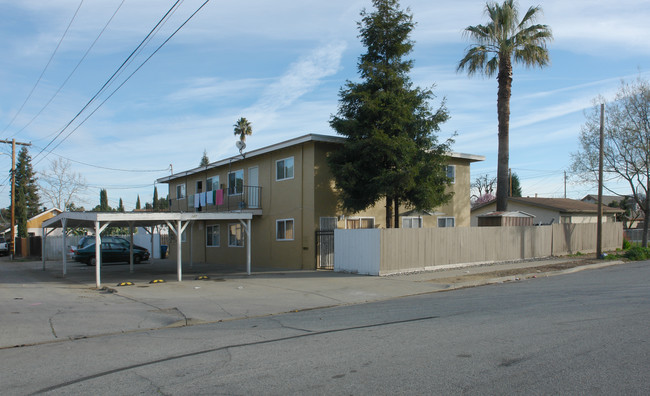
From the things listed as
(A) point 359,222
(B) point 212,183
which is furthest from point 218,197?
(A) point 359,222

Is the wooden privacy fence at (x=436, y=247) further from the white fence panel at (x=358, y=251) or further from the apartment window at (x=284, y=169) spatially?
the apartment window at (x=284, y=169)

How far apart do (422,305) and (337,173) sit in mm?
8672

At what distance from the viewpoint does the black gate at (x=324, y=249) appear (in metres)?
20.2

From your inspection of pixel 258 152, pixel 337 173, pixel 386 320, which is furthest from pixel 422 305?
pixel 258 152

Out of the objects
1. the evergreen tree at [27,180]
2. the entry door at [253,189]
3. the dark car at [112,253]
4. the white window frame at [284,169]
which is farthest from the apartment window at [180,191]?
the evergreen tree at [27,180]

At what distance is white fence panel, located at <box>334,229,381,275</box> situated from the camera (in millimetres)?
17422

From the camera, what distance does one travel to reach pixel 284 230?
21.8 metres

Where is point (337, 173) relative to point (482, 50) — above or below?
below

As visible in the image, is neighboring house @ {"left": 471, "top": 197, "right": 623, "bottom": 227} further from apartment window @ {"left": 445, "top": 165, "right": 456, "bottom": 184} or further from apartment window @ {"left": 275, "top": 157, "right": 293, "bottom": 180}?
apartment window @ {"left": 275, "top": 157, "right": 293, "bottom": 180}

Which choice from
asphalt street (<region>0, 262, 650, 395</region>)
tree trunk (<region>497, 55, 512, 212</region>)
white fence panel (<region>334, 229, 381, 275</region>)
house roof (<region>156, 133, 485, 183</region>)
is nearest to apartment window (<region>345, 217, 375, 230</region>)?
white fence panel (<region>334, 229, 381, 275</region>)

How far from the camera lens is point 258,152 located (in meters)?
22.8

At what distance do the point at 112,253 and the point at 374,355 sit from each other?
84.3 feet

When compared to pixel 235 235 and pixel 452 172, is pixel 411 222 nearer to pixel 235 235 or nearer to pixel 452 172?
pixel 452 172

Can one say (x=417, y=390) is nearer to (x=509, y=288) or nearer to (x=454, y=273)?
(x=509, y=288)
